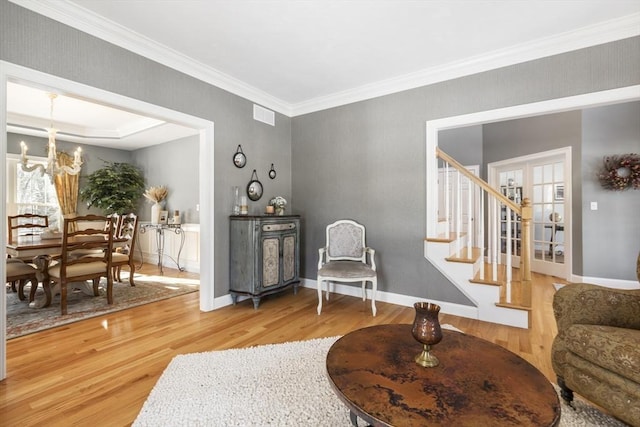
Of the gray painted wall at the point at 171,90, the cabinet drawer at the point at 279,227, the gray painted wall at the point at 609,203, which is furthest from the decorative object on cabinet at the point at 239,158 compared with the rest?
the gray painted wall at the point at 609,203

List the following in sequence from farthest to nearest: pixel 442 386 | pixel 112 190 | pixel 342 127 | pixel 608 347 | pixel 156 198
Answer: pixel 112 190 → pixel 156 198 → pixel 342 127 → pixel 608 347 → pixel 442 386

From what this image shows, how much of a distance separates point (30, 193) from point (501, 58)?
7580 millimetres

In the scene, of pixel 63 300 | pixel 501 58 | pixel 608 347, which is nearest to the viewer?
pixel 608 347

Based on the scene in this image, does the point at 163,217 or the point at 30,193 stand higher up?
the point at 30,193

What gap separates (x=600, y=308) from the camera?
1.60 m

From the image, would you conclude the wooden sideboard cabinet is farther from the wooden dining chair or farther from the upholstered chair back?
the wooden dining chair

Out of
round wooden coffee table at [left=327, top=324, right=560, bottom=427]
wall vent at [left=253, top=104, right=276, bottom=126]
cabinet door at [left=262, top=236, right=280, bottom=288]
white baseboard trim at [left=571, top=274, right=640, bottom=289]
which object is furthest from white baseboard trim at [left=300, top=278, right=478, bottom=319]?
white baseboard trim at [left=571, top=274, right=640, bottom=289]

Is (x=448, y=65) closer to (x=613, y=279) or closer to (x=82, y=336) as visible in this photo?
(x=613, y=279)

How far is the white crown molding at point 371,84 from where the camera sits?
7.25 feet

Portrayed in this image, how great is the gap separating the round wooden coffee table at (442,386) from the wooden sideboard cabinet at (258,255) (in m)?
1.97

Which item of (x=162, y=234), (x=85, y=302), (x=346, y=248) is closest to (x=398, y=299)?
(x=346, y=248)

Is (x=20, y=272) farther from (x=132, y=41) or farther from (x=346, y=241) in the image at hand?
(x=346, y=241)

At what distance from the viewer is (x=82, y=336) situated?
8.30 feet

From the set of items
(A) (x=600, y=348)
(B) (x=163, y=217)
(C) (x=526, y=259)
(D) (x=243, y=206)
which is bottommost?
(A) (x=600, y=348)
